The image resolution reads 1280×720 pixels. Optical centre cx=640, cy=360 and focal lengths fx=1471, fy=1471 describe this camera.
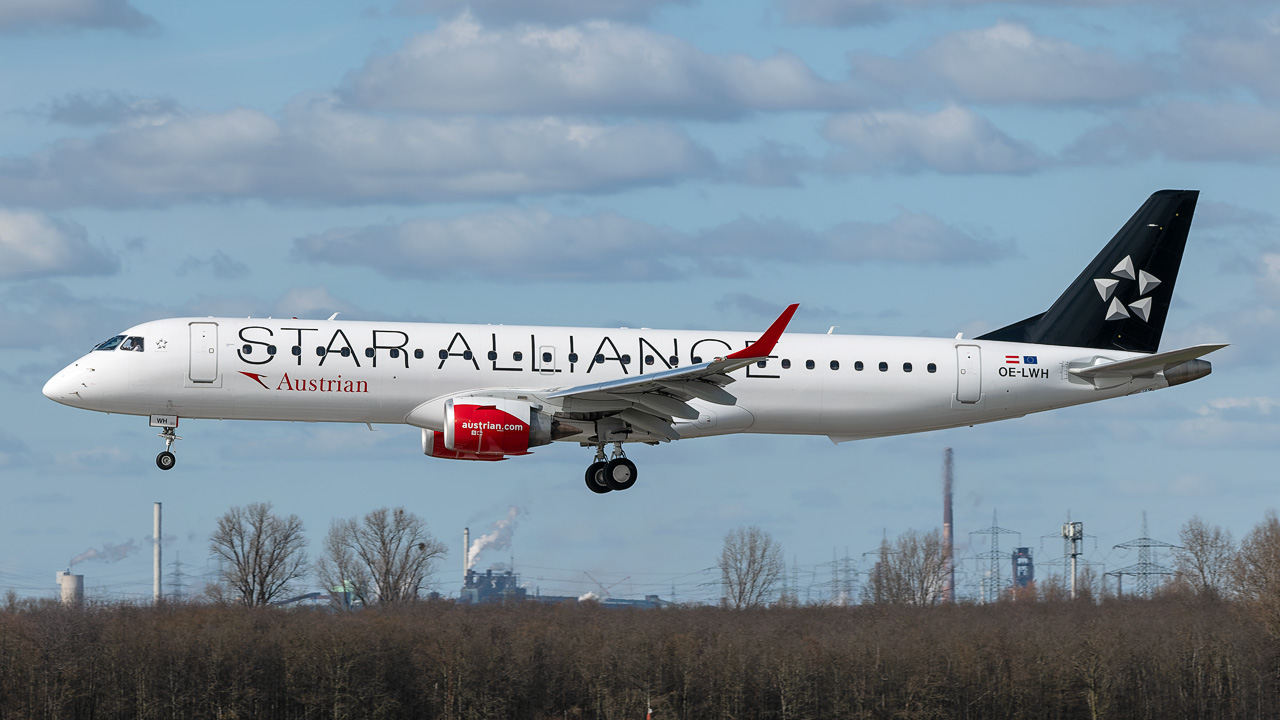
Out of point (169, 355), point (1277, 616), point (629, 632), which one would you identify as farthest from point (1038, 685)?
point (169, 355)

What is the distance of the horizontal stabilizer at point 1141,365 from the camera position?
43688 millimetres

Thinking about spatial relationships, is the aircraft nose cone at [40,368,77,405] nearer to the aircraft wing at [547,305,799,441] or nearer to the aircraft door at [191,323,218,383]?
the aircraft door at [191,323,218,383]

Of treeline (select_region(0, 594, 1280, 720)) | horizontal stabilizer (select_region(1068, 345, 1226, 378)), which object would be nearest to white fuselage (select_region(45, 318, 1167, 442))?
horizontal stabilizer (select_region(1068, 345, 1226, 378))

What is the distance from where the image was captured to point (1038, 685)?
88625 mm

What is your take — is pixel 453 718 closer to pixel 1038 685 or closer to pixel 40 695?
pixel 40 695

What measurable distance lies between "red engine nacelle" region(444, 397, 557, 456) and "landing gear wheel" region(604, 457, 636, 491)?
9.68 ft

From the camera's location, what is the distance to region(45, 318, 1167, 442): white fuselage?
134ft

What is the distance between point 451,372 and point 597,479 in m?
5.60

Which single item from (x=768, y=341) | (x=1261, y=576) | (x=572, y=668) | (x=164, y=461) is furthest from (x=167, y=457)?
(x=1261, y=576)

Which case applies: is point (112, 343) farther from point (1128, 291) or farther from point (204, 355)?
point (1128, 291)

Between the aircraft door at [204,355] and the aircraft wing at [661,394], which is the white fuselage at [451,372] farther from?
the aircraft wing at [661,394]

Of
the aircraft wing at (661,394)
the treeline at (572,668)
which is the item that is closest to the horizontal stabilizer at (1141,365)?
the aircraft wing at (661,394)

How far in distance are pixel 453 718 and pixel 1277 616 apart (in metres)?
52.3

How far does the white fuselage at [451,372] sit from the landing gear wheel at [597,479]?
54.1 inches
